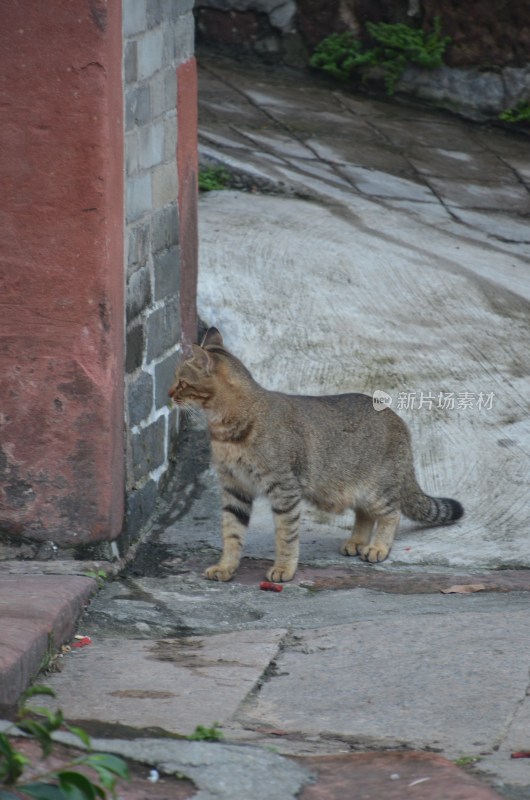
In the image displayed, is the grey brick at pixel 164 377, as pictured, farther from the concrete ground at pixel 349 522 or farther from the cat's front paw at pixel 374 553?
the cat's front paw at pixel 374 553

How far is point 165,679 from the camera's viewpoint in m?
4.43

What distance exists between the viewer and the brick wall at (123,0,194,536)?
5.80m

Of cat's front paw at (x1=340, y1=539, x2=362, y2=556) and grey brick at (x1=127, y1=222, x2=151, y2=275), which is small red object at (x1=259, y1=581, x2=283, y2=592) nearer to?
cat's front paw at (x1=340, y1=539, x2=362, y2=556)

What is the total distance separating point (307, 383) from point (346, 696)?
10.6ft

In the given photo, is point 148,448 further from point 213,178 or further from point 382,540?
point 213,178

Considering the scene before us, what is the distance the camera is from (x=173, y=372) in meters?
6.58

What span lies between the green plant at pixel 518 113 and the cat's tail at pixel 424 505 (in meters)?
6.09

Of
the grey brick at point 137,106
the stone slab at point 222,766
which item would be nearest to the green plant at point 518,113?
the grey brick at point 137,106

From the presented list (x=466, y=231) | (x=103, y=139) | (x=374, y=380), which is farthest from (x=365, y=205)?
(x=103, y=139)

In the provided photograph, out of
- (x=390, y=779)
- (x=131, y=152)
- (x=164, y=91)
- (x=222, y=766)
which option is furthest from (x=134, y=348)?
(x=390, y=779)

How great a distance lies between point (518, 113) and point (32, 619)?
27.3 feet

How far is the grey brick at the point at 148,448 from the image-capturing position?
6005mm

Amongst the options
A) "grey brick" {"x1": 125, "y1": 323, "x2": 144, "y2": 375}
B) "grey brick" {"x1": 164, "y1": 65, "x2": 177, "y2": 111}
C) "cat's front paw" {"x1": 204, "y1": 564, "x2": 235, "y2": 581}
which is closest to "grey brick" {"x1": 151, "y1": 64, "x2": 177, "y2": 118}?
"grey brick" {"x1": 164, "y1": 65, "x2": 177, "y2": 111}

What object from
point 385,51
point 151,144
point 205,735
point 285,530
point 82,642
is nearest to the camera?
point 205,735
